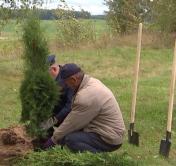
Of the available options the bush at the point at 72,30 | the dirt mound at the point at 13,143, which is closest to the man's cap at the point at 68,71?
the dirt mound at the point at 13,143

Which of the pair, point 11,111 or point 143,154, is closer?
point 143,154

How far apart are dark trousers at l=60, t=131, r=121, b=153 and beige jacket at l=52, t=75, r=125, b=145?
5 centimetres

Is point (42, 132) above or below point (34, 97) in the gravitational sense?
below

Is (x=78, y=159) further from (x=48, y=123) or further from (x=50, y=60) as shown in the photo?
(x=50, y=60)

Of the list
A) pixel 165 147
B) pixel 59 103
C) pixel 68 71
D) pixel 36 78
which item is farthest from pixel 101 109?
pixel 165 147

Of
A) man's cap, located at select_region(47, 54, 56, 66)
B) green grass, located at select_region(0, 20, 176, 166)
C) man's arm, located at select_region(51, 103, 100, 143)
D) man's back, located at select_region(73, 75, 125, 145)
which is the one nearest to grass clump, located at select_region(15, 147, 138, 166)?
green grass, located at select_region(0, 20, 176, 166)

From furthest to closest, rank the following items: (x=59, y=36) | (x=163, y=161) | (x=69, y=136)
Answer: (x=59, y=36)
(x=163, y=161)
(x=69, y=136)

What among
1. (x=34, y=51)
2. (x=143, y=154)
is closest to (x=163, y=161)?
(x=143, y=154)

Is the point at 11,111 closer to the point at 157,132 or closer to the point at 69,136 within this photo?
the point at 157,132

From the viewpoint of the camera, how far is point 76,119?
5887 millimetres

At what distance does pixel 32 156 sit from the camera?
5.46m

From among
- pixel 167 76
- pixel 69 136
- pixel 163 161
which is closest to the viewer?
pixel 69 136

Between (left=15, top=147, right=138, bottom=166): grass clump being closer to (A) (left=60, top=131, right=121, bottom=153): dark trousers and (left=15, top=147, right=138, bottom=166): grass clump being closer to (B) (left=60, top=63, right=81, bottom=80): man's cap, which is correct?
(A) (left=60, top=131, right=121, bottom=153): dark trousers

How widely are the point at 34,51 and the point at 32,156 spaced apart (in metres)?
1.16
